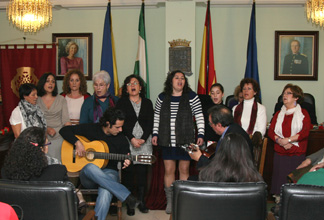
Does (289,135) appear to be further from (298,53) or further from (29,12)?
(29,12)

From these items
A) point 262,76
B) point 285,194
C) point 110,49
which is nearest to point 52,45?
point 110,49

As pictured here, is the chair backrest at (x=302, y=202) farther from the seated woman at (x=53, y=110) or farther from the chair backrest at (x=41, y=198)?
the seated woman at (x=53, y=110)

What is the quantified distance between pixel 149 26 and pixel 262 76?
2337 millimetres

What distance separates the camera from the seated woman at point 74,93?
13.7 feet

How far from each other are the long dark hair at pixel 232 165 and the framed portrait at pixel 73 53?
16.4 feet

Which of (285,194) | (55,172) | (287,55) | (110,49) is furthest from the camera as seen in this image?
(287,55)

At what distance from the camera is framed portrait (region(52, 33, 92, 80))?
265 inches

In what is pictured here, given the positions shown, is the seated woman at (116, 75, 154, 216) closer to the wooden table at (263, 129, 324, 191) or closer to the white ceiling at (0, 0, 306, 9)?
the wooden table at (263, 129, 324, 191)

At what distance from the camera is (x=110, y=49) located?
234 inches

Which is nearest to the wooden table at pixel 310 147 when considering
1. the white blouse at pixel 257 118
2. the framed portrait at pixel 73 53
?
the white blouse at pixel 257 118

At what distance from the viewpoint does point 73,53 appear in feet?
22.1

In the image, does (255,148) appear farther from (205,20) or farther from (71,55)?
(71,55)

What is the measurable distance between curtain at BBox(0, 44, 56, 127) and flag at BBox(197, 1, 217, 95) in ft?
8.46

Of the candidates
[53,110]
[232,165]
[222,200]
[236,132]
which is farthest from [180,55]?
[222,200]
